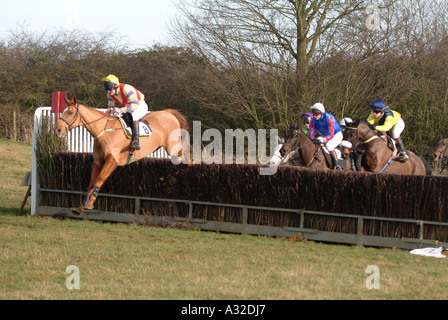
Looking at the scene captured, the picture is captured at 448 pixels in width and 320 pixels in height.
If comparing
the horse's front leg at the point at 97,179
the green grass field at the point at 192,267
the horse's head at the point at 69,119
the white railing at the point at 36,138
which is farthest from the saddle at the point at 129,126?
the white railing at the point at 36,138

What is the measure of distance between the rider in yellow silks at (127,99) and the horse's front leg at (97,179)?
1.42 feet

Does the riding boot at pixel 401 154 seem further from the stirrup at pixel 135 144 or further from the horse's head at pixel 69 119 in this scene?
the horse's head at pixel 69 119

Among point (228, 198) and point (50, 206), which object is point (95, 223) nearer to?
point (50, 206)

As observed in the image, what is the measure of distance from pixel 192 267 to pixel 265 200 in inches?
99.2

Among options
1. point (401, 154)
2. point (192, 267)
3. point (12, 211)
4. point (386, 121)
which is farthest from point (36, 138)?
point (401, 154)

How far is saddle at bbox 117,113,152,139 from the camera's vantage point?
27.7ft

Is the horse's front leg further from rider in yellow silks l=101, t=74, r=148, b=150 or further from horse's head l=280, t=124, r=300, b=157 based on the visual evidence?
A: horse's head l=280, t=124, r=300, b=157

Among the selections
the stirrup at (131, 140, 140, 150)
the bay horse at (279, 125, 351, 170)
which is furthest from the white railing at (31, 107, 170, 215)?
the bay horse at (279, 125, 351, 170)

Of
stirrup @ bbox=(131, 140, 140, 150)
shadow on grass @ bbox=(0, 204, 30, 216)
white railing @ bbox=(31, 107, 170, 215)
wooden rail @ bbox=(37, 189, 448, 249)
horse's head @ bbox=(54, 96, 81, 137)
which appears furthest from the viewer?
shadow on grass @ bbox=(0, 204, 30, 216)

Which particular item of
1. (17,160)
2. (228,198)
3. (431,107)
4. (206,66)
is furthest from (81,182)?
(431,107)

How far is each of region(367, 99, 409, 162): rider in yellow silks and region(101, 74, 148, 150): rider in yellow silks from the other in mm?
3784

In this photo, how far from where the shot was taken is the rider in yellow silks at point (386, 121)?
9.35m
